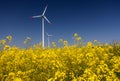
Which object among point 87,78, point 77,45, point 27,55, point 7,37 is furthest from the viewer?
point 77,45

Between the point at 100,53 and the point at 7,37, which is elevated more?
the point at 7,37

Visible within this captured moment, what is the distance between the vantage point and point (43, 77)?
996 cm

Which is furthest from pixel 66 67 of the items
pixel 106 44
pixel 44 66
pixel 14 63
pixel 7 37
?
pixel 106 44

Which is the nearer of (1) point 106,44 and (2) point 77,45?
(2) point 77,45

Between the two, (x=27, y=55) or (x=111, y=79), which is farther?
(x=27, y=55)

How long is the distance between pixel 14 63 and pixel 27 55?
1.91 metres

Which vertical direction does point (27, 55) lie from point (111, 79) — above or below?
above

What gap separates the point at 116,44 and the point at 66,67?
798cm

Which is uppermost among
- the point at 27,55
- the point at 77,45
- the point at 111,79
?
the point at 77,45

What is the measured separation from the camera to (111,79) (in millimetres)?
8836

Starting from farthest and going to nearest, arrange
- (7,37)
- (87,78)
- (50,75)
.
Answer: (7,37), (50,75), (87,78)

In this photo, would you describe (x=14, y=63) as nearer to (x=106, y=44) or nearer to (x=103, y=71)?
(x=103, y=71)

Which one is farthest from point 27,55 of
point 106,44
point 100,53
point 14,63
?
point 106,44

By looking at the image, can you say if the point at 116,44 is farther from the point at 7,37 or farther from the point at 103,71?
the point at 103,71
